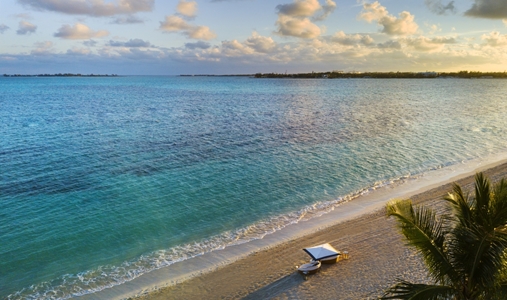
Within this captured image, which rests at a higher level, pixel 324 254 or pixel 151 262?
pixel 324 254

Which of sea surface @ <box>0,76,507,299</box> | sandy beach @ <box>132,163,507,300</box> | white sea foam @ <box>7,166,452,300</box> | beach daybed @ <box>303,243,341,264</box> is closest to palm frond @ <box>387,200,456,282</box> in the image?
sandy beach @ <box>132,163,507,300</box>

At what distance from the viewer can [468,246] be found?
Answer: 9359 millimetres

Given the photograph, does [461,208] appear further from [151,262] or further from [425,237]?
[151,262]

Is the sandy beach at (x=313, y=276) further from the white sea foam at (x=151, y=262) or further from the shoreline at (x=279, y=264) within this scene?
the white sea foam at (x=151, y=262)

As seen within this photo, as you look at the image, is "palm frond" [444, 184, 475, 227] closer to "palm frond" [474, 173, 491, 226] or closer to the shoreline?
"palm frond" [474, 173, 491, 226]

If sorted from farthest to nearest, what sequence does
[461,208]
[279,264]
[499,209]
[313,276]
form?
[279,264] < [313,276] < [461,208] < [499,209]

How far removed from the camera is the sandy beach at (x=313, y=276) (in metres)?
16.3

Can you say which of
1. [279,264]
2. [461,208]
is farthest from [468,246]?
[279,264]

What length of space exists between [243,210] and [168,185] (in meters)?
7.71

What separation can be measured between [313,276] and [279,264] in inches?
77.1

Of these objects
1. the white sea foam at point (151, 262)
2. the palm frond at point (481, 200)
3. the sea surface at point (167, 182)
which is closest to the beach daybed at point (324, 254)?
the white sea foam at point (151, 262)

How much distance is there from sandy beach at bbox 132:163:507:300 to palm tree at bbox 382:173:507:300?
6.53 meters

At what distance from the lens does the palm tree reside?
899 centimetres

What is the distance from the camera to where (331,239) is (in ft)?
69.8
